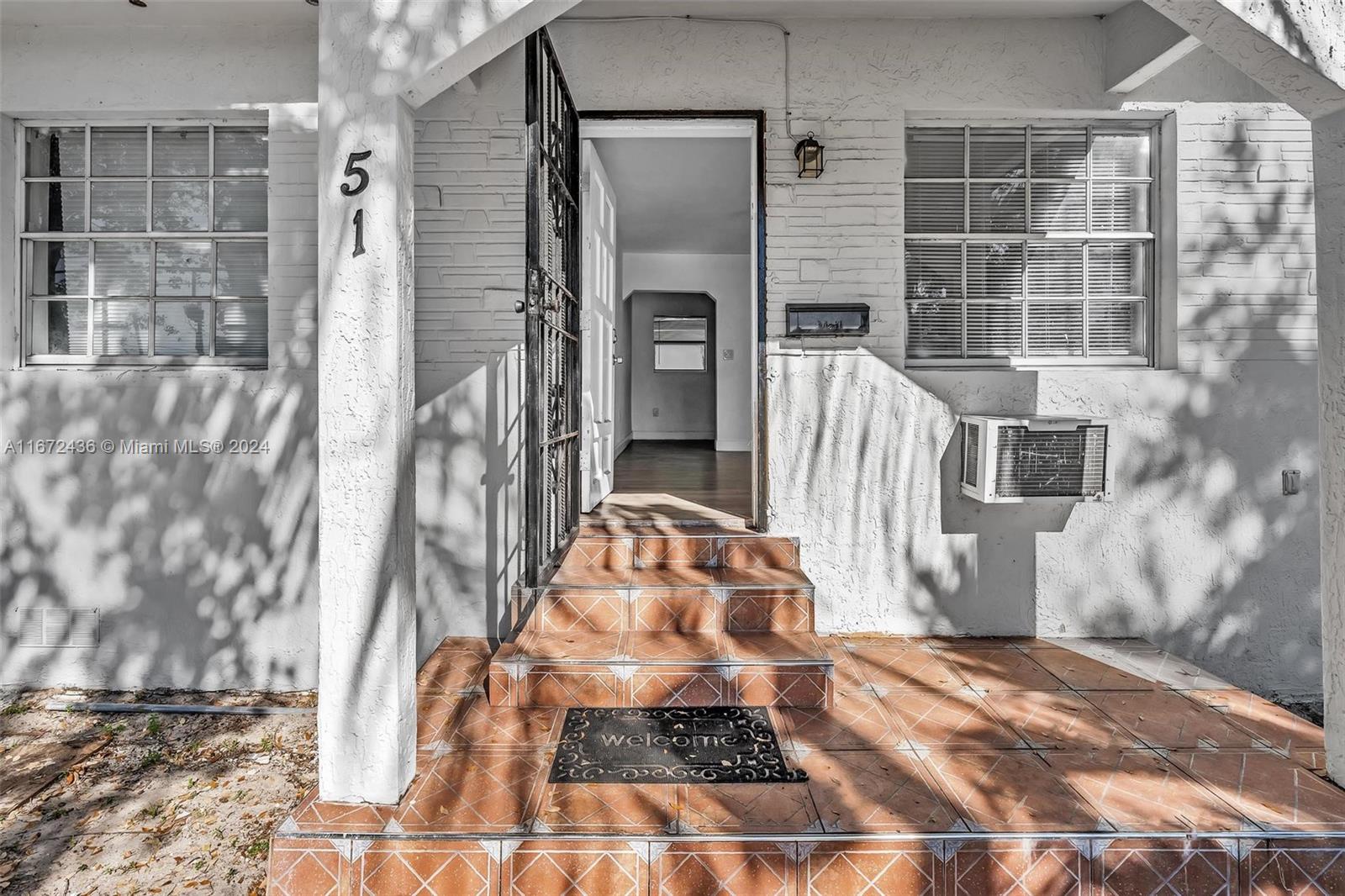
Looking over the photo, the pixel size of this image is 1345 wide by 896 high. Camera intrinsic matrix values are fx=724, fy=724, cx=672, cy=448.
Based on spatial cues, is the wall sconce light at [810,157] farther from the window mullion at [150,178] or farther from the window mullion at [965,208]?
the window mullion at [150,178]

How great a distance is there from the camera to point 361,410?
199 centimetres

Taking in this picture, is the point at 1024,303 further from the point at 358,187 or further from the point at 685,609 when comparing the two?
the point at 358,187

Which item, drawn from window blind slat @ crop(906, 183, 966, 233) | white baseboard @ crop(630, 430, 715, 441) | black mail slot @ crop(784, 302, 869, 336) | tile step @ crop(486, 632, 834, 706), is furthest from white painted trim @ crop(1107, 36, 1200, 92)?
white baseboard @ crop(630, 430, 715, 441)

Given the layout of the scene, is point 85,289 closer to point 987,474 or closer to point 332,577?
point 332,577

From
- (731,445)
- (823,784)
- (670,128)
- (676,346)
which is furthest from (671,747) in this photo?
(676,346)

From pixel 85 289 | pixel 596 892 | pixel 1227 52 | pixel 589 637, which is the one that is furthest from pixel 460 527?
pixel 1227 52

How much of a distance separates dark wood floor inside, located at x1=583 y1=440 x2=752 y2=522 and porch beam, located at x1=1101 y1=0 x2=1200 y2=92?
2.78 meters

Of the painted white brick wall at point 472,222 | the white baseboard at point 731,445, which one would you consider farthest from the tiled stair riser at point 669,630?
the white baseboard at point 731,445

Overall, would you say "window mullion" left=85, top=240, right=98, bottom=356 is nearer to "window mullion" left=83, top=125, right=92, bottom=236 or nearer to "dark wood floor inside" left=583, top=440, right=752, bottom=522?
"window mullion" left=83, top=125, right=92, bottom=236

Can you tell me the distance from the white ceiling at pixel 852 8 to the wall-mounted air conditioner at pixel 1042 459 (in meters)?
1.94

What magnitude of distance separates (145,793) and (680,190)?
5237 millimetres

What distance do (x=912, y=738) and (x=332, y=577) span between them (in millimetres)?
1906

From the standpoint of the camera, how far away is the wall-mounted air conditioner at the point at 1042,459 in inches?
130

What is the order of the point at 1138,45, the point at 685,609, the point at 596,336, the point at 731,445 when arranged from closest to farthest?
1. the point at 685,609
2. the point at 1138,45
3. the point at 596,336
4. the point at 731,445
